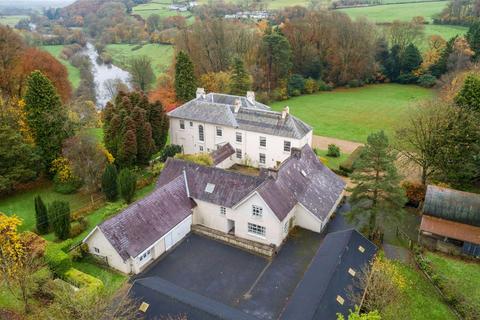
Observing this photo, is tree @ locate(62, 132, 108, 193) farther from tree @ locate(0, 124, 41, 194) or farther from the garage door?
the garage door

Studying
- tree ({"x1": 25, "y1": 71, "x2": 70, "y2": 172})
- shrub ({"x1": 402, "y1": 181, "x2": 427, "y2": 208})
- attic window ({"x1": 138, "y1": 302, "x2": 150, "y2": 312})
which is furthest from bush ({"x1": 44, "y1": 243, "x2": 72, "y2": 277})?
shrub ({"x1": 402, "y1": 181, "x2": 427, "y2": 208})

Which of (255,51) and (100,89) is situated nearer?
(255,51)

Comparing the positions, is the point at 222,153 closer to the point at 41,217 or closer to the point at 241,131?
the point at 241,131

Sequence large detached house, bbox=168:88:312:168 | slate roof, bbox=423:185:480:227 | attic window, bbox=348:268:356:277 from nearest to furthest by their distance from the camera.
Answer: attic window, bbox=348:268:356:277 → slate roof, bbox=423:185:480:227 → large detached house, bbox=168:88:312:168

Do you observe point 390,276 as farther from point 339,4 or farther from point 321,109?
point 339,4

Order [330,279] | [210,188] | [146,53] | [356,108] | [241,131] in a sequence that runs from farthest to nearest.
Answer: [146,53], [356,108], [241,131], [210,188], [330,279]

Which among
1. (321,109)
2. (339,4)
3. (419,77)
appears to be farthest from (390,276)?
(339,4)

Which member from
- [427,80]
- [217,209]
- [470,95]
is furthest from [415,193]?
[427,80]
